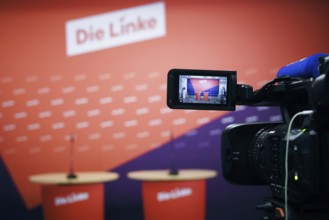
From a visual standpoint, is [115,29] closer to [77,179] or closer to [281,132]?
[77,179]

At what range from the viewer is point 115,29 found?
159 inches

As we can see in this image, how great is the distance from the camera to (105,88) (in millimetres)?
4008

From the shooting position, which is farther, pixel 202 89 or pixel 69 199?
pixel 69 199

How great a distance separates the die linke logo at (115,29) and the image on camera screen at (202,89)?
2.73m

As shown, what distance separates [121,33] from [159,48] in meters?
0.38

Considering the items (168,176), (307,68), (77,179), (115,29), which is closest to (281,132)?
(307,68)

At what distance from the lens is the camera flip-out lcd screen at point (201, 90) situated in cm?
135

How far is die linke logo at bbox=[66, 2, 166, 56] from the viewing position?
4023 mm

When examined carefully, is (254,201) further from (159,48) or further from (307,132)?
(307,132)

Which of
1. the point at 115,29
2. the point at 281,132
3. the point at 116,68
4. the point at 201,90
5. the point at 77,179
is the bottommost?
the point at 77,179

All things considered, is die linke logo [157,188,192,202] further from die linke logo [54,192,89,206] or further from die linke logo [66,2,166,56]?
die linke logo [66,2,166,56]

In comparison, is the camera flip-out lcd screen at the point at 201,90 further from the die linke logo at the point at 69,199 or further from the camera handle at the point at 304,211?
the die linke logo at the point at 69,199

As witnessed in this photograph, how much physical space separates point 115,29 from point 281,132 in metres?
3.00

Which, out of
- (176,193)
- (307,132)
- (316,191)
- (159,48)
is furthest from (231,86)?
(159,48)
